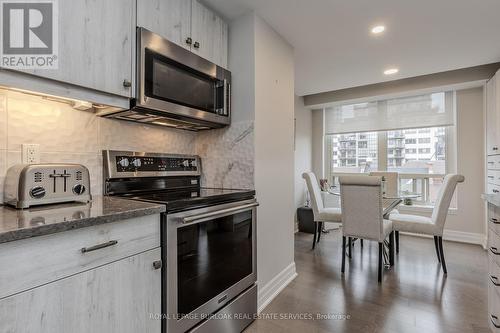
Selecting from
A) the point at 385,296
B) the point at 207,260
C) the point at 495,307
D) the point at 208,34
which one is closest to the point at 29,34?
the point at 208,34

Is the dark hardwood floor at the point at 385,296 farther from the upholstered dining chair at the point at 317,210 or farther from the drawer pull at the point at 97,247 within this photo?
the drawer pull at the point at 97,247

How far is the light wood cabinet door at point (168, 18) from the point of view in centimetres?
146

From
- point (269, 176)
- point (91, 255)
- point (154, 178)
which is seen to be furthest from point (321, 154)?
point (91, 255)

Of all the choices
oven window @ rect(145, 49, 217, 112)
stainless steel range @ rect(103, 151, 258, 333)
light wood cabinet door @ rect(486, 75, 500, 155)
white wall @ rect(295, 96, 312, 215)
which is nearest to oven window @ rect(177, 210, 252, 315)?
stainless steel range @ rect(103, 151, 258, 333)

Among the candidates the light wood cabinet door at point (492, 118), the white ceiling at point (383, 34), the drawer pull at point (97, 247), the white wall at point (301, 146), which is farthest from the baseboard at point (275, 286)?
the light wood cabinet door at point (492, 118)

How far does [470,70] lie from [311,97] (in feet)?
7.26

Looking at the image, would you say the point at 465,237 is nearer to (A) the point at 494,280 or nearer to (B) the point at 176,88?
(A) the point at 494,280

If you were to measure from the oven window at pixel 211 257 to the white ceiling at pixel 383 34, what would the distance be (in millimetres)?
1633

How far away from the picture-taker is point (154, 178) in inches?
73.0

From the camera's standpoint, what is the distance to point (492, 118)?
121 inches

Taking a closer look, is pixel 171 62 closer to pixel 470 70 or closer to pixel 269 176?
pixel 269 176

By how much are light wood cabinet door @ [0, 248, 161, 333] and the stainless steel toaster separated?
469mm

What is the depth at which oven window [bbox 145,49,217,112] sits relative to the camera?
1479 millimetres

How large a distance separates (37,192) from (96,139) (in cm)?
54
